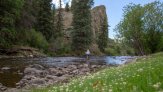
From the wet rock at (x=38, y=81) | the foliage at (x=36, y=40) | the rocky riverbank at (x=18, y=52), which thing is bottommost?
the wet rock at (x=38, y=81)

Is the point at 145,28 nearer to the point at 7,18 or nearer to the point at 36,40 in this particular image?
the point at 7,18

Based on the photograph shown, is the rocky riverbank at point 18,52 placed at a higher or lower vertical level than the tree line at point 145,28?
lower

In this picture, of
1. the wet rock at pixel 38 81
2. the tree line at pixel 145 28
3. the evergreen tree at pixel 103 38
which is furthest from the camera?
the evergreen tree at pixel 103 38

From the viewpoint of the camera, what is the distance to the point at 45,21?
9069 centimetres

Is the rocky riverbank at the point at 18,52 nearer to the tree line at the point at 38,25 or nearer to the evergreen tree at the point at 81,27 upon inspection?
the tree line at the point at 38,25

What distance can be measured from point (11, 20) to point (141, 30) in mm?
23889

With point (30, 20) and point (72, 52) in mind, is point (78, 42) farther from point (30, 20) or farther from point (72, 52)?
point (30, 20)

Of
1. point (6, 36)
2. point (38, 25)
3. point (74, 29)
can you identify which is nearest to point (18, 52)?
point (6, 36)

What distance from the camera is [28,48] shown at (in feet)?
240

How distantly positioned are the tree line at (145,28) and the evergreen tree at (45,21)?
34.8 m

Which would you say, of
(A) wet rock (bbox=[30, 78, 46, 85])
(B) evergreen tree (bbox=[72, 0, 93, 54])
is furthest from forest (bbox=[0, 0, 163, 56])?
(A) wet rock (bbox=[30, 78, 46, 85])

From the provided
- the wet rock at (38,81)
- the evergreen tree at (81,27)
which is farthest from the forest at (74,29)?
the wet rock at (38,81)

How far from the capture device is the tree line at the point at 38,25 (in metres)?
64.8

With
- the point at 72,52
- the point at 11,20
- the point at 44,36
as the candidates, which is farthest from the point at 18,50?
the point at 72,52
